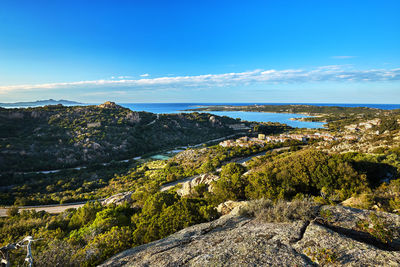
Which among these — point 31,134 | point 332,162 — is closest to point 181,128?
point 31,134

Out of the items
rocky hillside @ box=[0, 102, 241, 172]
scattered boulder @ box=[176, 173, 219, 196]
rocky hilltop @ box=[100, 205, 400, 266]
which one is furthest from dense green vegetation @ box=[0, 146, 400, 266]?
rocky hillside @ box=[0, 102, 241, 172]

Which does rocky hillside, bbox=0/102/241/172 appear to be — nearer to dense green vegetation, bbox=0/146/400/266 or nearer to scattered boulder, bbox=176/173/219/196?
dense green vegetation, bbox=0/146/400/266

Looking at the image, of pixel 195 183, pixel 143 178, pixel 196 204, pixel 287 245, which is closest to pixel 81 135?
pixel 143 178

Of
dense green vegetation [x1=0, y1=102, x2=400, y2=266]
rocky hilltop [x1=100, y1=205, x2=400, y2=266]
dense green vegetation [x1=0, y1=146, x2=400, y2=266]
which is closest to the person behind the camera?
rocky hilltop [x1=100, y1=205, x2=400, y2=266]

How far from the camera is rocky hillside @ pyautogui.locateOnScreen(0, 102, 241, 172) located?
53.0 metres

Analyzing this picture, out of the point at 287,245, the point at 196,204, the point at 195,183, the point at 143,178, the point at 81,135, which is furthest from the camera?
the point at 81,135

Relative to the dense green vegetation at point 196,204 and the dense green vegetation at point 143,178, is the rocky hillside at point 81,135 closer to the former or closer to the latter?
the dense green vegetation at point 143,178

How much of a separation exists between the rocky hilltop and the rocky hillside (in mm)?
61071

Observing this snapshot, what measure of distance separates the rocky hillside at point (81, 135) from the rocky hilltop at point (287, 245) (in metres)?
61.1

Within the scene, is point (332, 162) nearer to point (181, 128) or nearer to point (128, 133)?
point (128, 133)

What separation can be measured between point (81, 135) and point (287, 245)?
7847cm

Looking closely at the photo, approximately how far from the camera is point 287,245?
521cm

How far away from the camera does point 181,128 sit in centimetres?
10050

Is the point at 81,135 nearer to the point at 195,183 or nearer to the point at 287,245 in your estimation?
the point at 195,183
